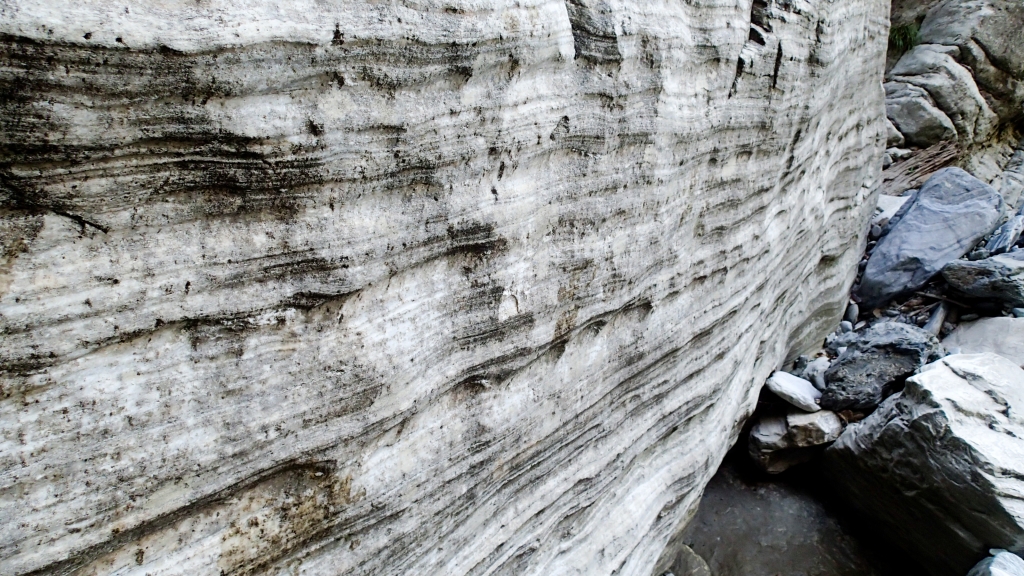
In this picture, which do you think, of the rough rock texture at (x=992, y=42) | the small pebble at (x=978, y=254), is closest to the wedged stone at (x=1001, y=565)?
the small pebble at (x=978, y=254)

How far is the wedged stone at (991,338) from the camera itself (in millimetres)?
4225

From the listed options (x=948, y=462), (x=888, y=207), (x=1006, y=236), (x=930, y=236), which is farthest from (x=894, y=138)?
(x=948, y=462)

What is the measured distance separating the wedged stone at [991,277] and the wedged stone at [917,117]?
208 cm

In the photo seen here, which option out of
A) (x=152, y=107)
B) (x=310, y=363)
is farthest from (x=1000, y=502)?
(x=152, y=107)

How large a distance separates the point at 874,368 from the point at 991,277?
4.77 feet

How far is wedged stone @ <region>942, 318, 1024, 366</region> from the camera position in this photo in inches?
166

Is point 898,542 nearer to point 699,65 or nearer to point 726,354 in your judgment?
point 726,354

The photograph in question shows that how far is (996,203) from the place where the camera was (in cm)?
530

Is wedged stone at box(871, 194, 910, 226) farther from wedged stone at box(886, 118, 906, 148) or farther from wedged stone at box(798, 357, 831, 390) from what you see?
wedged stone at box(798, 357, 831, 390)

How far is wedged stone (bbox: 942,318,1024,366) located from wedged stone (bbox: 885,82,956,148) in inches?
→ 107

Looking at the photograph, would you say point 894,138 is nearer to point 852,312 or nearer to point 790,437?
point 852,312

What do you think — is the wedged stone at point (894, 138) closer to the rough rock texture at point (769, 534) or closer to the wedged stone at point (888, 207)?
the wedged stone at point (888, 207)

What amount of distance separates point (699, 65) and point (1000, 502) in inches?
96.2

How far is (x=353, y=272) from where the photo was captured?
1535 mm
